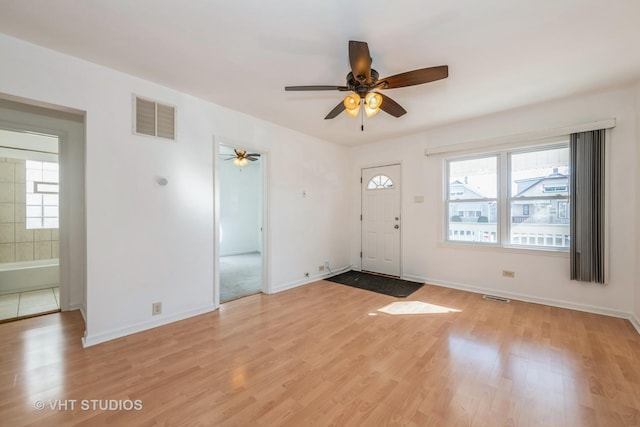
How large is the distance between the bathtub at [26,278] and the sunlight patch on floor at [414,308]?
5075 mm

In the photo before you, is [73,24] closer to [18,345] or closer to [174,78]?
[174,78]

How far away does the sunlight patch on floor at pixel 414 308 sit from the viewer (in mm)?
3260

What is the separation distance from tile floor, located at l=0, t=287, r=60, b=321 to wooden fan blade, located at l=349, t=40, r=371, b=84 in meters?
4.57

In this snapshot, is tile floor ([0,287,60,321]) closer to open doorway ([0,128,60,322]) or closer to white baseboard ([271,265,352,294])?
open doorway ([0,128,60,322])

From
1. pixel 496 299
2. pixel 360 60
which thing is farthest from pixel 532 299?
pixel 360 60

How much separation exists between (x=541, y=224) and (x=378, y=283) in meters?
2.52

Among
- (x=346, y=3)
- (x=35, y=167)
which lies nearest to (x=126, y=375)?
(x=346, y=3)

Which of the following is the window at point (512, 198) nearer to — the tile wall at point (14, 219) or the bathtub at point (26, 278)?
the bathtub at point (26, 278)

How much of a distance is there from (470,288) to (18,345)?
549 cm

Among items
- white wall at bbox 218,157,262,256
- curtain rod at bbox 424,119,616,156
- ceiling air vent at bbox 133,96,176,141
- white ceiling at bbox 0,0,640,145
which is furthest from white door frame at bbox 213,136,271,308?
white wall at bbox 218,157,262,256

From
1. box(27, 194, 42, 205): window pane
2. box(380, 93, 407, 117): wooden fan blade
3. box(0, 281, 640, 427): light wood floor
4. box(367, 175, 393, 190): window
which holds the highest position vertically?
box(380, 93, 407, 117): wooden fan blade

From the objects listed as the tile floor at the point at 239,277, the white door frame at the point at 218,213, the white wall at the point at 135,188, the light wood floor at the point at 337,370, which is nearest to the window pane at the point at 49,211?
the light wood floor at the point at 337,370

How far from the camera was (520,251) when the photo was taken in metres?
3.65

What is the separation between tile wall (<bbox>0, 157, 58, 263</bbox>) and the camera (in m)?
4.39
